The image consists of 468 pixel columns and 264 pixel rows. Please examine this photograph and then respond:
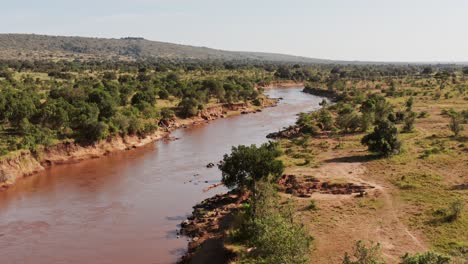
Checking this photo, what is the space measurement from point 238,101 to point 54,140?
49.4 meters

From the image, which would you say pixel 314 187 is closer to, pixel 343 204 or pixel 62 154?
pixel 343 204

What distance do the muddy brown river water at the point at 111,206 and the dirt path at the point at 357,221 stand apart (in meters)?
9.38

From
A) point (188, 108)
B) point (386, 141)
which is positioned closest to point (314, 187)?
point (386, 141)

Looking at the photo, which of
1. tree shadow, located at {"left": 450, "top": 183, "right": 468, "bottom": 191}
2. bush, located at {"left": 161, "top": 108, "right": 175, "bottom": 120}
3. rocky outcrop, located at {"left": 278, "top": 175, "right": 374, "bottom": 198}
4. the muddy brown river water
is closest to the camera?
the muddy brown river water

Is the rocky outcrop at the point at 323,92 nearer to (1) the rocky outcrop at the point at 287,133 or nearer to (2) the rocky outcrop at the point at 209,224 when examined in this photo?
(1) the rocky outcrop at the point at 287,133

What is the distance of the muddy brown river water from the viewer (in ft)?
101

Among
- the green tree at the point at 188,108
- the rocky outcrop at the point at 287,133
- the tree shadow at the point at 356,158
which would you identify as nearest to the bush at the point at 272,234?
the tree shadow at the point at 356,158

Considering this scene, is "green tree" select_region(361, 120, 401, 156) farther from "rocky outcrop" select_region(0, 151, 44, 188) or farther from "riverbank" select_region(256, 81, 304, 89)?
"riverbank" select_region(256, 81, 304, 89)

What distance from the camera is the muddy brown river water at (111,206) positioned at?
1206 inches

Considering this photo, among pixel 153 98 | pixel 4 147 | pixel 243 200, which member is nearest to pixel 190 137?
pixel 153 98

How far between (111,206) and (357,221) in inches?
800

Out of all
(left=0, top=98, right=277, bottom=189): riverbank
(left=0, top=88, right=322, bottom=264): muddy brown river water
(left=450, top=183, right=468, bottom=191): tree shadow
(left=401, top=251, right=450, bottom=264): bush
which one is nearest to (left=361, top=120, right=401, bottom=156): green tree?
(left=450, top=183, right=468, bottom=191): tree shadow

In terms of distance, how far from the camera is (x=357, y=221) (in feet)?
103

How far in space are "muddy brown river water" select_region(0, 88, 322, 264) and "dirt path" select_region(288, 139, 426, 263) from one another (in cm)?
938
